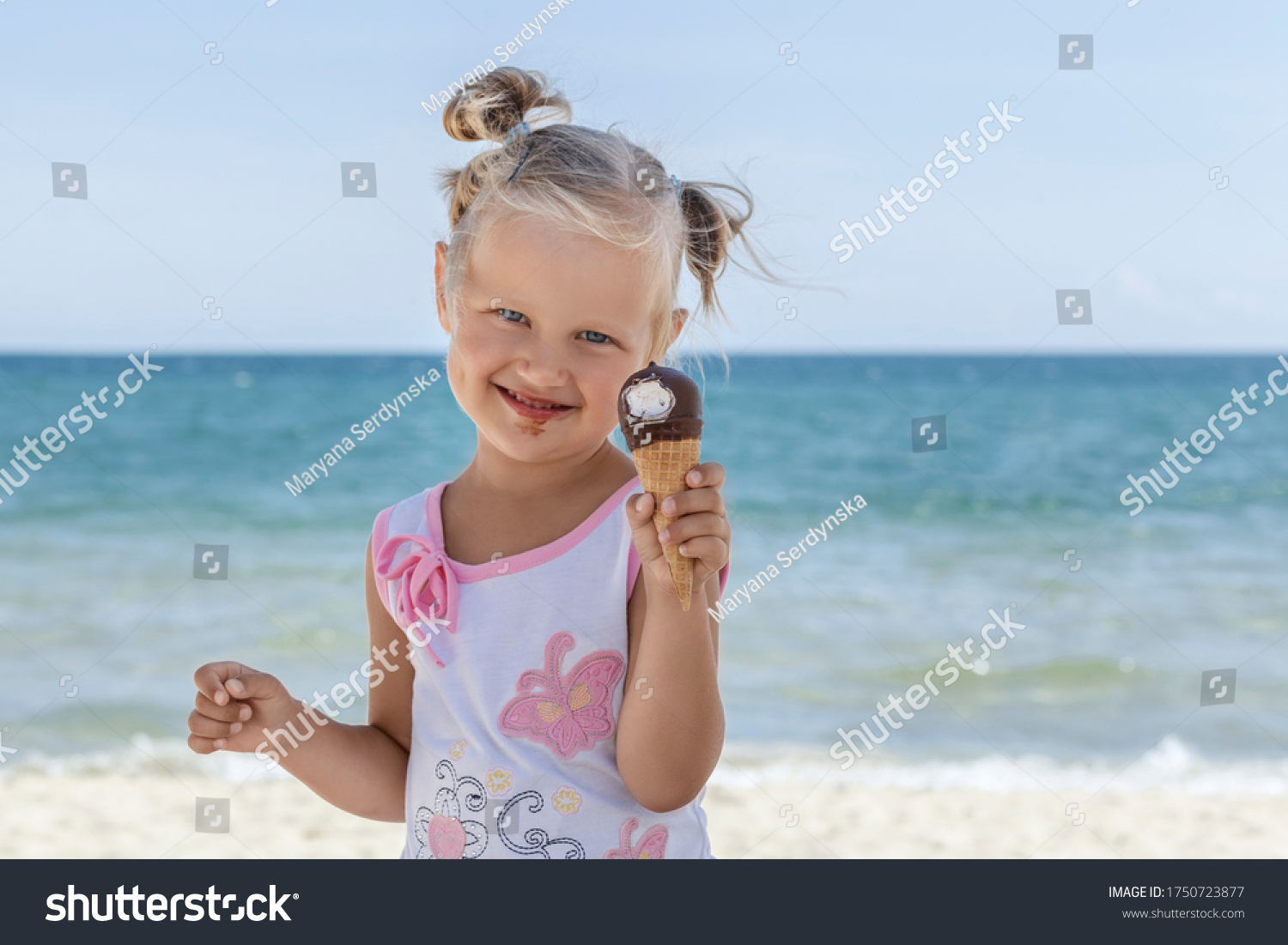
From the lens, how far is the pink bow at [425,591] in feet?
6.33

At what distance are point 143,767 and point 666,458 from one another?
5.54 metres

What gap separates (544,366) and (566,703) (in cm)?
56

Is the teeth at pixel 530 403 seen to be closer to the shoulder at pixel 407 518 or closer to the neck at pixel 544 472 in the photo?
the neck at pixel 544 472

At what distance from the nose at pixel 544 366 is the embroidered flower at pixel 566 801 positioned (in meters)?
0.67

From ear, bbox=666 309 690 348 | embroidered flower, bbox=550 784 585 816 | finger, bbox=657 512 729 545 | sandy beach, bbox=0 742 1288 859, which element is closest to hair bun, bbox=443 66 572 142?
ear, bbox=666 309 690 348

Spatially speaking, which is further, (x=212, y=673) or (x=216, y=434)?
(x=216, y=434)

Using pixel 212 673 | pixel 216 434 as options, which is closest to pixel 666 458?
pixel 212 673

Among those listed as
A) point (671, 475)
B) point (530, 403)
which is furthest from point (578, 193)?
point (671, 475)

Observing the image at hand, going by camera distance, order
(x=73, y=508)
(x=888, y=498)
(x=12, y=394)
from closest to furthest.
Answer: (x=73, y=508) < (x=888, y=498) < (x=12, y=394)

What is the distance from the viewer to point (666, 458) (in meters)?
1.59

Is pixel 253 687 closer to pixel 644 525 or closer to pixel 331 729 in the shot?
pixel 331 729

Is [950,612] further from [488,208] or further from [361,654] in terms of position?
[488,208]
